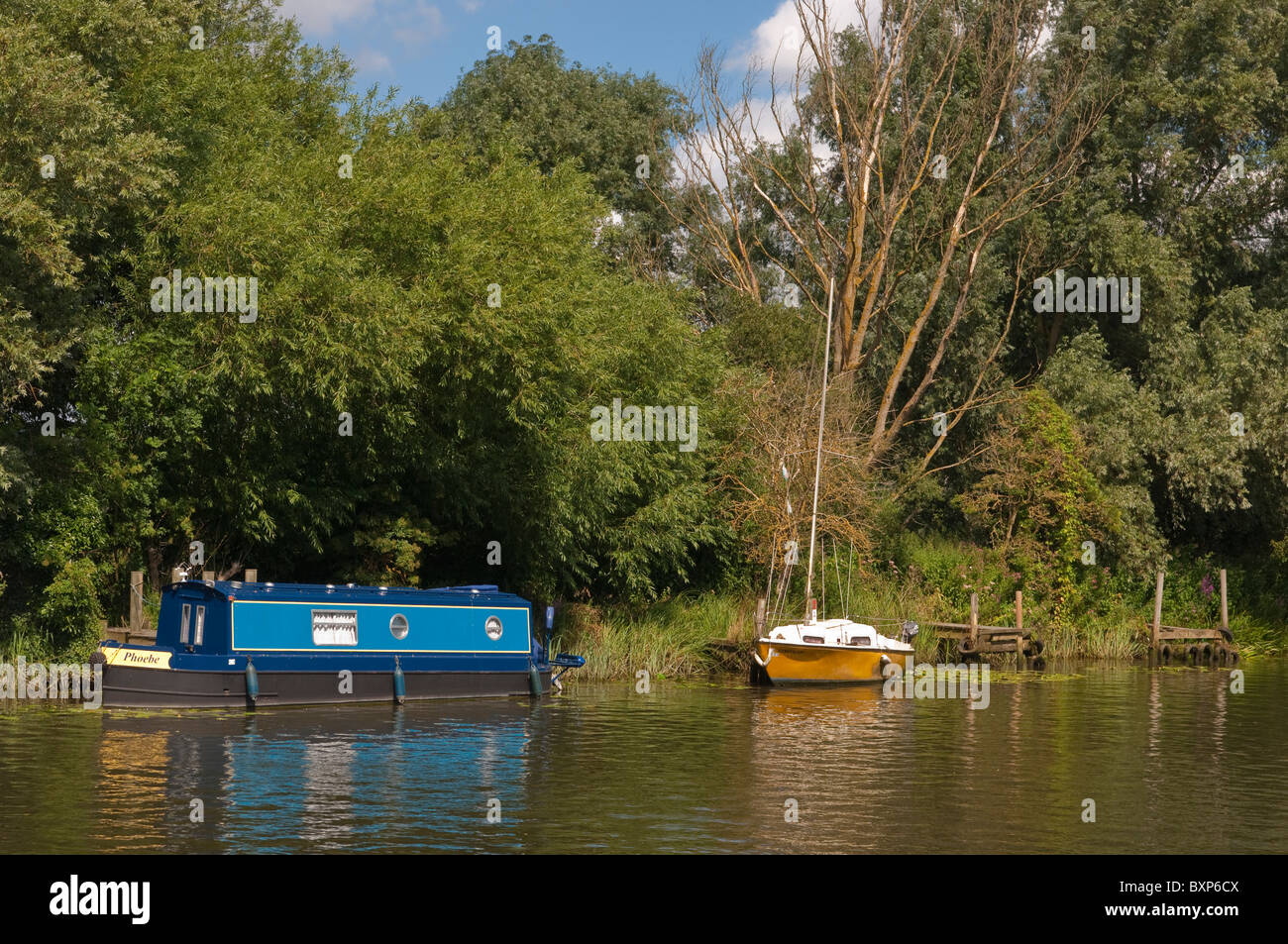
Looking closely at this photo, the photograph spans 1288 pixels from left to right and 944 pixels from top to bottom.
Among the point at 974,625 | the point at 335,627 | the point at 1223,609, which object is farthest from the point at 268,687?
the point at 1223,609

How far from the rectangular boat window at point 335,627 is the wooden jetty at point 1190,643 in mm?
26152

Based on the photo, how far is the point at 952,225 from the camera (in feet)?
173

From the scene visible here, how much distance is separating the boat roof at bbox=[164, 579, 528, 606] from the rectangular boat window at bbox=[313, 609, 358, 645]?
26cm

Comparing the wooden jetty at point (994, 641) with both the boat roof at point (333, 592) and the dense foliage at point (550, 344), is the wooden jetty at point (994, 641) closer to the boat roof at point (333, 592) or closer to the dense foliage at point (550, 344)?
the dense foliage at point (550, 344)

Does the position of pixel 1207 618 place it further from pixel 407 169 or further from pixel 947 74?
pixel 407 169

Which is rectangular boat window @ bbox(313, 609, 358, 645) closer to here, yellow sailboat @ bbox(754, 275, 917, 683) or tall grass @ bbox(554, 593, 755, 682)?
tall grass @ bbox(554, 593, 755, 682)

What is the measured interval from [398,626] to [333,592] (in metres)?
1.60

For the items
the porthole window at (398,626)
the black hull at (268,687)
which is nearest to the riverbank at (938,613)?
the black hull at (268,687)

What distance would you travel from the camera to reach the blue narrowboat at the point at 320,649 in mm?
26219

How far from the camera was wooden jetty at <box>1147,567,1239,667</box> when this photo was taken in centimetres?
4409

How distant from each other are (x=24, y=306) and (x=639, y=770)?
50.9ft

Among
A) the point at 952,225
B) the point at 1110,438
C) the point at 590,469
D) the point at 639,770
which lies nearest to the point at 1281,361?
the point at 1110,438

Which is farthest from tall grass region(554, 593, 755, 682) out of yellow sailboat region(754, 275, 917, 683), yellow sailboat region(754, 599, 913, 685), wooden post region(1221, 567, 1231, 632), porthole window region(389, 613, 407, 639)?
wooden post region(1221, 567, 1231, 632)

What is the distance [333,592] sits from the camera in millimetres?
28156
